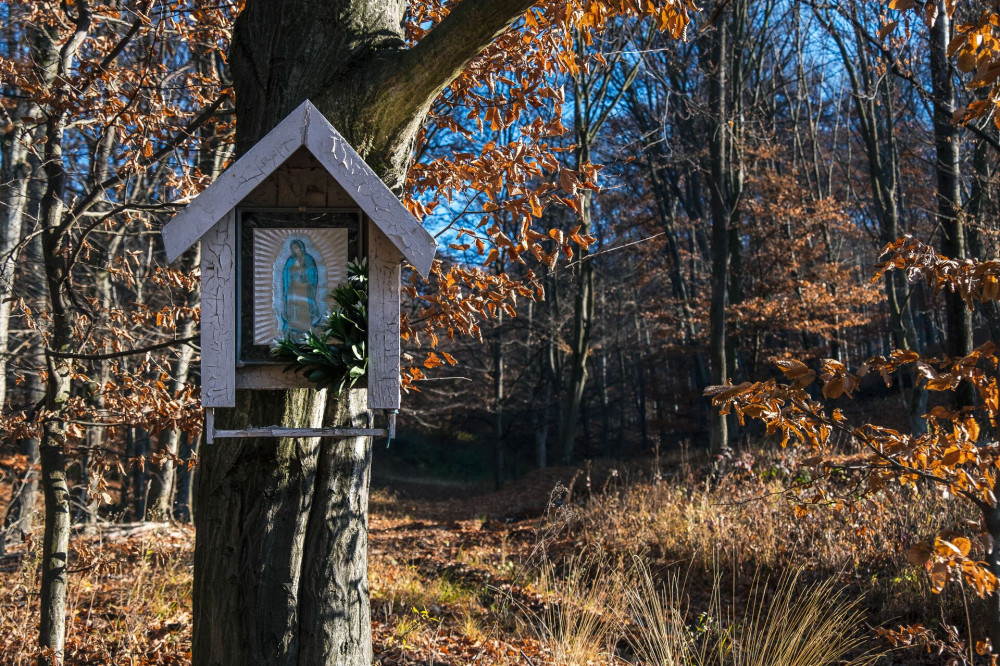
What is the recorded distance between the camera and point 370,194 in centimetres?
257

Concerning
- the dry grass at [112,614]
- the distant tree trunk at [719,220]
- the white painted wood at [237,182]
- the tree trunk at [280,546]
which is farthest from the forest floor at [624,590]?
the distant tree trunk at [719,220]

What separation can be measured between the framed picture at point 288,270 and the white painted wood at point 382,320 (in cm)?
9

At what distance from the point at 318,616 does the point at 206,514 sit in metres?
0.57

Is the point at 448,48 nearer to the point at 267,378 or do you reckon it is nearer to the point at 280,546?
the point at 267,378

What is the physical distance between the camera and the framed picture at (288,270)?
262 centimetres

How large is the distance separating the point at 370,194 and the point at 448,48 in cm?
64

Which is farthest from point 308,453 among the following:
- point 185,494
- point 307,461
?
point 185,494

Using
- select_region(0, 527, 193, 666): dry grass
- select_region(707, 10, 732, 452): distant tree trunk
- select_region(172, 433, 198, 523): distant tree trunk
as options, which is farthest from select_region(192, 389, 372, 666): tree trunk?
select_region(707, 10, 732, 452): distant tree trunk

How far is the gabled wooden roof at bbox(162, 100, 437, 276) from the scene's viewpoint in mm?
2508

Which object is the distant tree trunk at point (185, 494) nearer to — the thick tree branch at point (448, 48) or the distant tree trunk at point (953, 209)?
the thick tree branch at point (448, 48)

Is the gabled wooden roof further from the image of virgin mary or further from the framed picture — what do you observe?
the image of virgin mary

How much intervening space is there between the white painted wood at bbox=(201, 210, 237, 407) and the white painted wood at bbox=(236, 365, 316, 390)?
0.04 meters

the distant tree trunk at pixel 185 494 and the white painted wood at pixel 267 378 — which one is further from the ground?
the white painted wood at pixel 267 378

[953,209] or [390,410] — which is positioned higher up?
[953,209]
